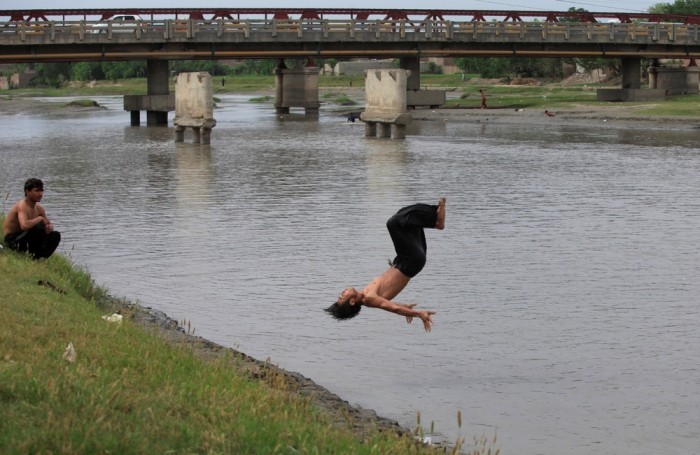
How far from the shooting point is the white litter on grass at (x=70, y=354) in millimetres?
9852

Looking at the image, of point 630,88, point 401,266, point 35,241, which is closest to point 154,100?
point 630,88

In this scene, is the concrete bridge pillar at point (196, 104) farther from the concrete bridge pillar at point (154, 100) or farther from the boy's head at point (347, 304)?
the boy's head at point (347, 304)

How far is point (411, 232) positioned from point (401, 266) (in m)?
0.34

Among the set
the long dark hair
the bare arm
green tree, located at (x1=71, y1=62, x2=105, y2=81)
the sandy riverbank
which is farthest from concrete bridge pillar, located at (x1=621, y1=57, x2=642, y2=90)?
green tree, located at (x1=71, y1=62, x2=105, y2=81)

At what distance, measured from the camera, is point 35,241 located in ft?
52.3

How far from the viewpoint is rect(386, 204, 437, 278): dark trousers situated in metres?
11.3

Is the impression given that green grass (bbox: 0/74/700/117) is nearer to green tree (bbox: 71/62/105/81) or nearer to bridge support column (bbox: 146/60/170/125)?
green tree (bbox: 71/62/105/81)

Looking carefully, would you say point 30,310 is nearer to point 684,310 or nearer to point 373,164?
point 684,310

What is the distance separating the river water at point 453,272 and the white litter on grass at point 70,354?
10.1 ft

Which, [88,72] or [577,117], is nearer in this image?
[577,117]

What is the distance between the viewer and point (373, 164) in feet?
129

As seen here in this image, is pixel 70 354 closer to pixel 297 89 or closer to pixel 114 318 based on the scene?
pixel 114 318

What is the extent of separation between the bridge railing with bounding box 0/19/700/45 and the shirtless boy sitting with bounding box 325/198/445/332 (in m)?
51.4

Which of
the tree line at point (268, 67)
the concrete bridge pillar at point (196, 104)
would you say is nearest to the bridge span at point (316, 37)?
the concrete bridge pillar at point (196, 104)
